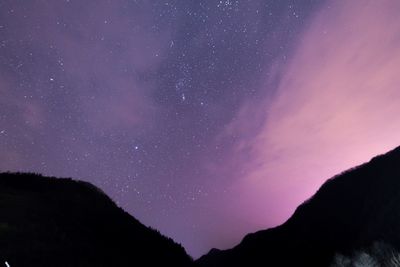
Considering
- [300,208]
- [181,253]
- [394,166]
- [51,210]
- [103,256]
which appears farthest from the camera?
[300,208]

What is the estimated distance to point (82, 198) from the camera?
10694 cm

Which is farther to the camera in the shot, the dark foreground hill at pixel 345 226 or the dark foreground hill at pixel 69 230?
the dark foreground hill at pixel 345 226

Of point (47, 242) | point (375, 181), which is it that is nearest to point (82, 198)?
point (47, 242)

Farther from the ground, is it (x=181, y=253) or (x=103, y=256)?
(x=181, y=253)

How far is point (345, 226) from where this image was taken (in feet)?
437

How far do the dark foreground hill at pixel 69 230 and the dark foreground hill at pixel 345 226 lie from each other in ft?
151

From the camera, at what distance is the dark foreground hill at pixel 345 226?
9669cm

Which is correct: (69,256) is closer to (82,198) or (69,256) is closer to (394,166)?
(82,198)

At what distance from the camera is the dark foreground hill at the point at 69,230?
193 ft

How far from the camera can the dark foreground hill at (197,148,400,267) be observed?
9669cm

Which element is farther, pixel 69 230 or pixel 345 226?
pixel 345 226

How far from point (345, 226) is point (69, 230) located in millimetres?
95838

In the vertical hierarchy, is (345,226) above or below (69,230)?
below

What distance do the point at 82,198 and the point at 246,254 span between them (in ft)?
344
